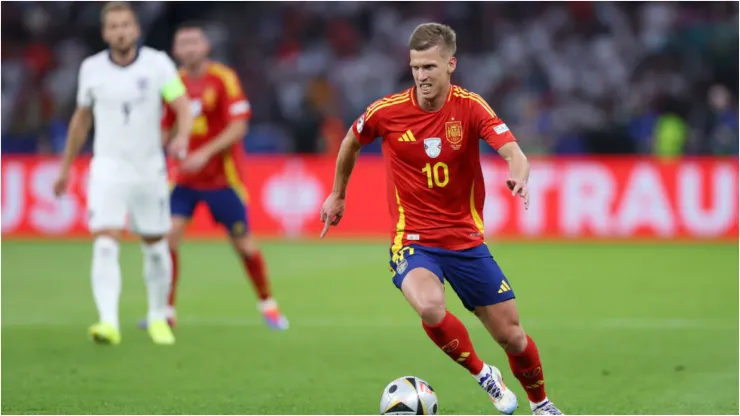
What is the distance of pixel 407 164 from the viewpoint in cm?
637

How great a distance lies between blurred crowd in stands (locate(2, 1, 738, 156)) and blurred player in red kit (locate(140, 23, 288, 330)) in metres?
10.4

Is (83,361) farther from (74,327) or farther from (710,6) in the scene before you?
(710,6)

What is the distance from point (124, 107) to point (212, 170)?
1.38 m

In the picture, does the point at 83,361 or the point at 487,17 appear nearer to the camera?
the point at 83,361

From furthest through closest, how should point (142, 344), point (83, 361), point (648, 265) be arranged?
point (648, 265)
point (142, 344)
point (83, 361)

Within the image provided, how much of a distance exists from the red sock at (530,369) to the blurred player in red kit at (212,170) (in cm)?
408

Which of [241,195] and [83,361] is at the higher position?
[241,195]

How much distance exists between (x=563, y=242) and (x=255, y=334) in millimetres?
9446

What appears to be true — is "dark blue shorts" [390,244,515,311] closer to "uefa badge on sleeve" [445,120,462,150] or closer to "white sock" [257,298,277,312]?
"uefa badge on sleeve" [445,120,462,150]

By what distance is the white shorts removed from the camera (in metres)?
8.85

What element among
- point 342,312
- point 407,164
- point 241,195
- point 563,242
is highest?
point 407,164

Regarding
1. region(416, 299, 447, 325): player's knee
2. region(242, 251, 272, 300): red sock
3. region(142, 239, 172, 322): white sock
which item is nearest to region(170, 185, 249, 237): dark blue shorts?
region(242, 251, 272, 300): red sock

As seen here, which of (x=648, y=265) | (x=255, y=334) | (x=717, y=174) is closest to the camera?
(x=255, y=334)

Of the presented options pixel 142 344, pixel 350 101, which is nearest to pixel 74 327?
pixel 142 344
